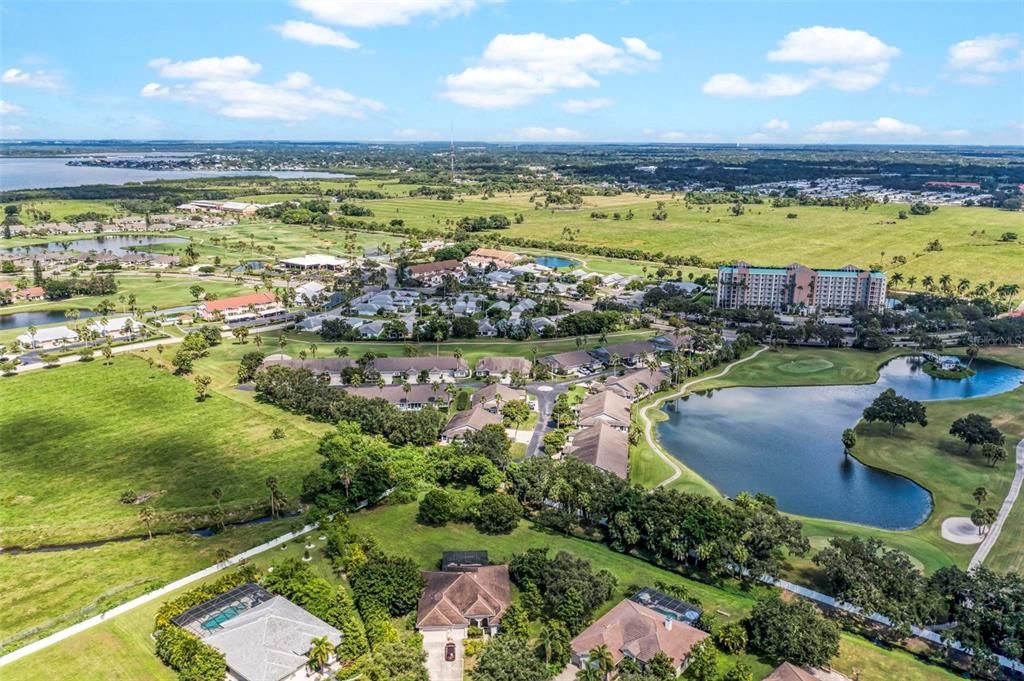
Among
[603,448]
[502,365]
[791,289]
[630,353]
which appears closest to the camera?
[603,448]

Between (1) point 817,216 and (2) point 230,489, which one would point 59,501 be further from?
(1) point 817,216

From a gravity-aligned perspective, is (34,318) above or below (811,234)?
below

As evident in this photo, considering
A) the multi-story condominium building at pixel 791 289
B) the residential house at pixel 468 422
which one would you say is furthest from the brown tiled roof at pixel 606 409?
the multi-story condominium building at pixel 791 289

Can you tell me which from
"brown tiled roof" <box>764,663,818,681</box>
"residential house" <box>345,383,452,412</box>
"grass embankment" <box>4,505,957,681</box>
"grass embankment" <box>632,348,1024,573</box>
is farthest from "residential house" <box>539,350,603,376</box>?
"brown tiled roof" <box>764,663,818,681</box>

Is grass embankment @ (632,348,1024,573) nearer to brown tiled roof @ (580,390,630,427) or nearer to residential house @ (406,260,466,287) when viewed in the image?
brown tiled roof @ (580,390,630,427)

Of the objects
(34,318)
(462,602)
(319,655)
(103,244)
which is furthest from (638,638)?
(103,244)

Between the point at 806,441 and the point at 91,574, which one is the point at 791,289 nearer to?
the point at 806,441

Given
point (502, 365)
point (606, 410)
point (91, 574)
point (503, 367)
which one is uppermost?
point (502, 365)
